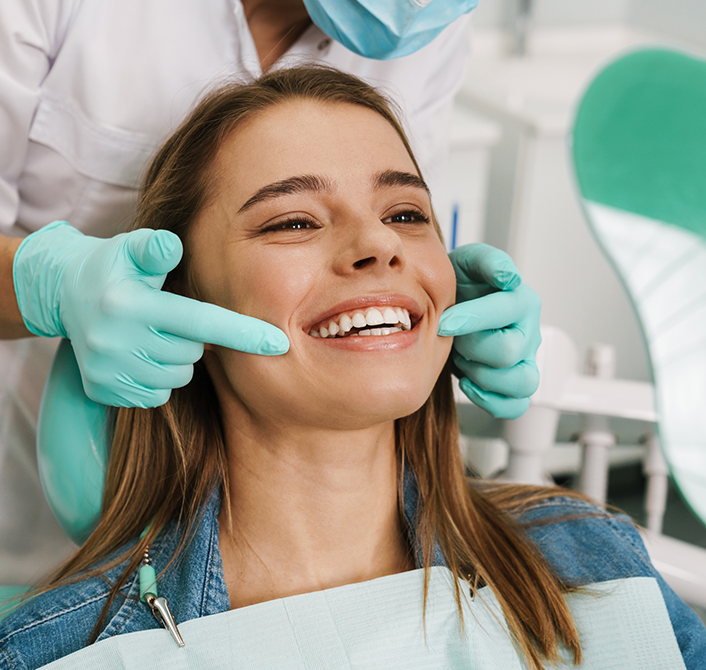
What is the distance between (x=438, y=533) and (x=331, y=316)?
409 millimetres

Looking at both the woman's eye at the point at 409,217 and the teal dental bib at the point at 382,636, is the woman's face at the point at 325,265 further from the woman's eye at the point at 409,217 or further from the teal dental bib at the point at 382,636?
the teal dental bib at the point at 382,636

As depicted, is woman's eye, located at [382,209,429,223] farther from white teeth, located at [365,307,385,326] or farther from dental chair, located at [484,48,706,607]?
dental chair, located at [484,48,706,607]

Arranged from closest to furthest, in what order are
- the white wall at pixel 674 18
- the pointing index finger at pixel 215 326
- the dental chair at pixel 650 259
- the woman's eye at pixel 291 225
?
the pointing index finger at pixel 215 326
the woman's eye at pixel 291 225
the dental chair at pixel 650 259
the white wall at pixel 674 18

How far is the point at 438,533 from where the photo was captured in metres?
1.20

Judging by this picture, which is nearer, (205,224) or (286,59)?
(205,224)

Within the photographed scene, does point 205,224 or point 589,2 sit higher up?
point 589,2

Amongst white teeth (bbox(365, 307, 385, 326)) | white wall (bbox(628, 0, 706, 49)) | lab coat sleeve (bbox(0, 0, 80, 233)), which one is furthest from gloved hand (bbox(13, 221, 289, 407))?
white wall (bbox(628, 0, 706, 49))

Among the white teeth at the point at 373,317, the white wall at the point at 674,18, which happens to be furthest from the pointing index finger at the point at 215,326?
the white wall at the point at 674,18

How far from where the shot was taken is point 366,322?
1.01 meters

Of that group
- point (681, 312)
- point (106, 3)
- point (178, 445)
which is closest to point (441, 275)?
point (178, 445)

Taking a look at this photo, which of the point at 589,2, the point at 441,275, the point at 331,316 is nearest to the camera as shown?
the point at 331,316

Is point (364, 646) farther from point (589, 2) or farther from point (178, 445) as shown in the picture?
point (589, 2)

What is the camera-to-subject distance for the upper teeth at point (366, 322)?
1.01 meters

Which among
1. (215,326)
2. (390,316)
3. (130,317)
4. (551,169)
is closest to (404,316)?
(390,316)
